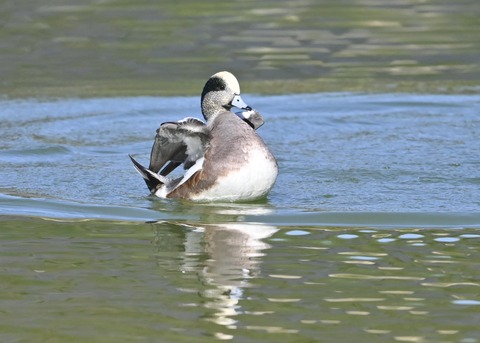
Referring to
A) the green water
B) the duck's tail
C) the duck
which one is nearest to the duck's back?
the duck

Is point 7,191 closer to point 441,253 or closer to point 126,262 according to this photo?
point 126,262

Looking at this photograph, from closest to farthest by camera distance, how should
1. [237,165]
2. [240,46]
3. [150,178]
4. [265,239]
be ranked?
1. [265,239]
2. [237,165]
3. [150,178]
4. [240,46]

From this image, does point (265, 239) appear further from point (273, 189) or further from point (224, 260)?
point (273, 189)

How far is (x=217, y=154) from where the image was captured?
350 inches

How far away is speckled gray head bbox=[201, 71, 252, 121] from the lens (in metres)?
9.25

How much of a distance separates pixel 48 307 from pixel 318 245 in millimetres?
2006

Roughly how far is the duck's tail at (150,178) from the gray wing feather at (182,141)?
83 mm

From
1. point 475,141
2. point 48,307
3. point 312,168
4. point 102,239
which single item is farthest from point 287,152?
point 48,307

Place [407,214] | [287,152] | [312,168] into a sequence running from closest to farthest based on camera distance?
1. [407,214]
2. [312,168]
3. [287,152]

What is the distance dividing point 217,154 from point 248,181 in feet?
0.96

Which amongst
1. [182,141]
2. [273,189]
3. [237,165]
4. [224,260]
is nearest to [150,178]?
[182,141]

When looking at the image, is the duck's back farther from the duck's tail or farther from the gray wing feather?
the duck's tail

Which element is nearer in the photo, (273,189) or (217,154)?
(217,154)

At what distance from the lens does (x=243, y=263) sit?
23.5ft
